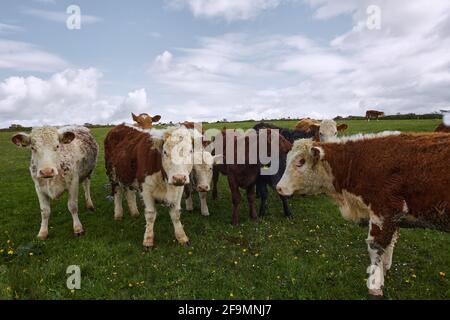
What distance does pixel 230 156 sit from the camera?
9945 mm

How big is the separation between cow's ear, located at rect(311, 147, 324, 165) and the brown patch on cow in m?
3.25

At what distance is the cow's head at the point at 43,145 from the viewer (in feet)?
25.3

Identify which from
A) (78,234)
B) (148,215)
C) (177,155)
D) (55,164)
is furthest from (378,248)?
(78,234)

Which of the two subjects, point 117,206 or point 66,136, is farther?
point 117,206

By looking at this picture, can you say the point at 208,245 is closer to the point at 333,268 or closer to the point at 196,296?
the point at 196,296

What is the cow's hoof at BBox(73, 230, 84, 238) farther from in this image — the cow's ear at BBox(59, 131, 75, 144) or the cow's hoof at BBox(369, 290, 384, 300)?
the cow's hoof at BBox(369, 290, 384, 300)

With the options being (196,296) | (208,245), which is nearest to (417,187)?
(196,296)

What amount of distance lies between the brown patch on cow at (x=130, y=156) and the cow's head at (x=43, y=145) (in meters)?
1.57

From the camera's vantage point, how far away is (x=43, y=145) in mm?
7918

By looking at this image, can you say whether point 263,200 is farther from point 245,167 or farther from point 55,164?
point 55,164

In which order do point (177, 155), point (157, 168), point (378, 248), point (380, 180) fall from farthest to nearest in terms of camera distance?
point (157, 168) < point (177, 155) < point (378, 248) < point (380, 180)

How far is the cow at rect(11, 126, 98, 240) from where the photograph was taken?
785 cm

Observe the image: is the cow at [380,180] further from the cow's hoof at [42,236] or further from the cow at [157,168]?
the cow's hoof at [42,236]

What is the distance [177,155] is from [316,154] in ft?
9.04
